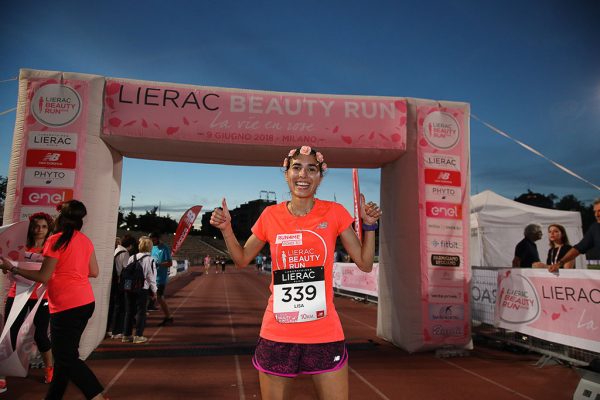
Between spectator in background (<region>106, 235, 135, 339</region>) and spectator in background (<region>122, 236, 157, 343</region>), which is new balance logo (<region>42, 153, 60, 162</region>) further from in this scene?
spectator in background (<region>106, 235, 135, 339</region>)

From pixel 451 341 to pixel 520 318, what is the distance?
42.5 inches

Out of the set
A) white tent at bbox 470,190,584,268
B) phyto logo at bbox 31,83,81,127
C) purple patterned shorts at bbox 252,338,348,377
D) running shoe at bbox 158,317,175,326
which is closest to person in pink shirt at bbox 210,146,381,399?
purple patterned shorts at bbox 252,338,348,377

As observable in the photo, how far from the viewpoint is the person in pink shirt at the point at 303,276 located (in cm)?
214

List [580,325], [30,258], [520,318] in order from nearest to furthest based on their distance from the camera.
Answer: [30,258]
[580,325]
[520,318]

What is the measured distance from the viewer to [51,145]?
581 centimetres

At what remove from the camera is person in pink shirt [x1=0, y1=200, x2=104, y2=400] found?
3119mm

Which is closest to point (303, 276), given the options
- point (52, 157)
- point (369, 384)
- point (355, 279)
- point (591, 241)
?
point (369, 384)

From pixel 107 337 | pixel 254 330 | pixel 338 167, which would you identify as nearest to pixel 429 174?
pixel 338 167

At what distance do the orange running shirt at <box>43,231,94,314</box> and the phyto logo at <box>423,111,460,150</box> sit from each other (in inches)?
209

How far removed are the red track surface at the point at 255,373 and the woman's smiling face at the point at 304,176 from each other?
9.71 feet

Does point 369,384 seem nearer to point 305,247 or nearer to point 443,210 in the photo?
point 443,210

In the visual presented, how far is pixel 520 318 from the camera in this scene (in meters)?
6.18

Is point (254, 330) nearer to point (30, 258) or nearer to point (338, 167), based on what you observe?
point (338, 167)

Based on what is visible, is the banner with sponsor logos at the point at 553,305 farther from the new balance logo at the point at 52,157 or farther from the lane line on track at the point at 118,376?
the new balance logo at the point at 52,157
